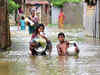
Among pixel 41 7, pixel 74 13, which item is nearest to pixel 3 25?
pixel 74 13

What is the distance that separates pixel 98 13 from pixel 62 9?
23.9 m

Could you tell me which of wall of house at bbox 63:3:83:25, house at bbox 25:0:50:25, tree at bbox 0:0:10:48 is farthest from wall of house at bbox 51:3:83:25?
tree at bbox 0:0:10:48

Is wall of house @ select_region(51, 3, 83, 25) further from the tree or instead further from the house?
the tree

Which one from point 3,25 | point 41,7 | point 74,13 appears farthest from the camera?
point 41,7

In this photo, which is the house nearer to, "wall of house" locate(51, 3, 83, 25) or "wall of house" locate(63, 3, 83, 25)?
"wall of house" locate(51, 3, 83, 25)

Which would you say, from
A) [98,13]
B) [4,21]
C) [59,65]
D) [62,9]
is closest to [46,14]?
[62,9]

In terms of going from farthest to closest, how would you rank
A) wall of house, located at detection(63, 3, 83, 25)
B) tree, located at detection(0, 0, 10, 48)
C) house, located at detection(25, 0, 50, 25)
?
1. house, located at detection(25, 0, 50, 25)
2. wall of house, located at detection(63, 3, 83, 25)
3. tree, located at detection(0, 0, 10, 48)

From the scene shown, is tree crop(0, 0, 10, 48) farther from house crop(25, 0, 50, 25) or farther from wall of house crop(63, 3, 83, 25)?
house crop(25, 0, 50, 25)

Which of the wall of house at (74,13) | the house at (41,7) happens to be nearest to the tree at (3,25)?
the wall of house at (74,13)

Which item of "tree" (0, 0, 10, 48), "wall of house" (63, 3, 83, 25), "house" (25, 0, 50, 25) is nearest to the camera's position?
"tree" (0, 0, 10, 48)

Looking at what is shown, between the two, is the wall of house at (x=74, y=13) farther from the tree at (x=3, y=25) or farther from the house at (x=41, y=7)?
the tree at (x=3, y=25)

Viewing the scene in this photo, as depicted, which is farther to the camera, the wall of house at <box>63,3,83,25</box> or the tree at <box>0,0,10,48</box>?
Result: the wall of house at <box>63,3,83,25</box>

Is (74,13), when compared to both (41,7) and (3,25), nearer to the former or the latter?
(41,7)

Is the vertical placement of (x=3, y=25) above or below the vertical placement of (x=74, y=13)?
below
